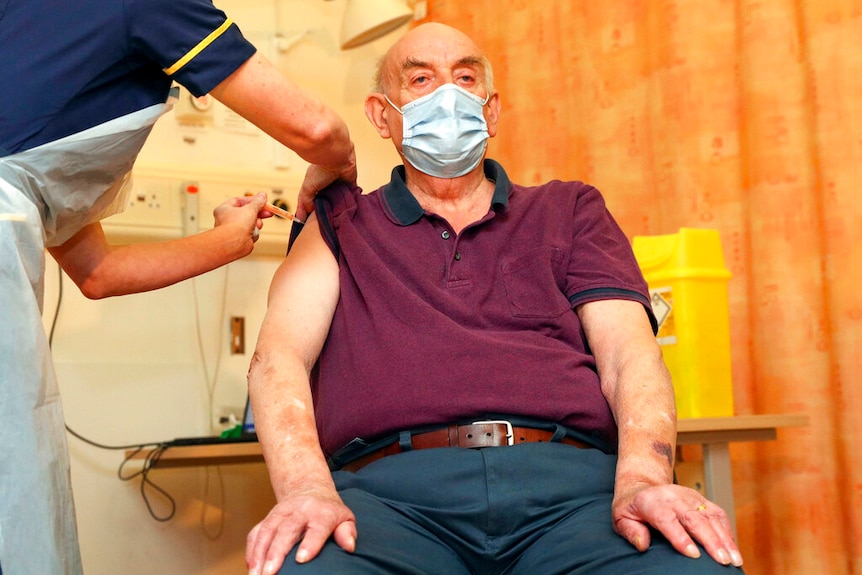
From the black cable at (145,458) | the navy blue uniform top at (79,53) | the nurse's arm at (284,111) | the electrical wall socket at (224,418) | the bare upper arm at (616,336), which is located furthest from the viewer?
the electrical wall socket at (224,418)

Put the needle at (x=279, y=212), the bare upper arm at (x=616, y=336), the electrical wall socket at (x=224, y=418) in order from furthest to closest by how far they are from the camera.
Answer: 1. the electrical wall socket at (x=224, y=418)
2. the needle at (x=279, y=212)
3. the bare upper arm at (x=616, y=336)

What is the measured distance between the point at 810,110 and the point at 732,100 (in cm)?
22

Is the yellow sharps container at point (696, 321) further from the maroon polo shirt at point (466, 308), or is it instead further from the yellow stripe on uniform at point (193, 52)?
the yellow stripe on uniform at point (193, 52)

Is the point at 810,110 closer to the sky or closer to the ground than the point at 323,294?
closer to the sky

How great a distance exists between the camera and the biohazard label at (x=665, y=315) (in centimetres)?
219

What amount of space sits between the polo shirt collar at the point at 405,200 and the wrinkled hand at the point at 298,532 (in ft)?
2.09

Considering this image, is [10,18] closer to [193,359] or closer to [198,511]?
[193,359]

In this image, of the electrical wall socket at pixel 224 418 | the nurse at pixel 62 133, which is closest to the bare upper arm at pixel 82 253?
the nurse at pixel 62 133

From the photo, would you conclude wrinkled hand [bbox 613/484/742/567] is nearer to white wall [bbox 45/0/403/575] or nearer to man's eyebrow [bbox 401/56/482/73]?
man's eyebrow [bbox 401/56/482/73]

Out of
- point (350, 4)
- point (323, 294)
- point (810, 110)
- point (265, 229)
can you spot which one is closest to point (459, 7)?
point (350, 4)

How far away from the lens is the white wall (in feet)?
8.36

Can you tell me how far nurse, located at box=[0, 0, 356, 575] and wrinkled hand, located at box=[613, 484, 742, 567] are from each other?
0.74m

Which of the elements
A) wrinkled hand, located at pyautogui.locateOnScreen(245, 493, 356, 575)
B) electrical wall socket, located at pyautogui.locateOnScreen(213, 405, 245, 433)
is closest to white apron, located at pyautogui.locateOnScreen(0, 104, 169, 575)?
wrinkled hand, located at pyautogui.locateOnScreen(245, 493, 356, 575)

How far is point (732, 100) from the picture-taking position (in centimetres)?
238
